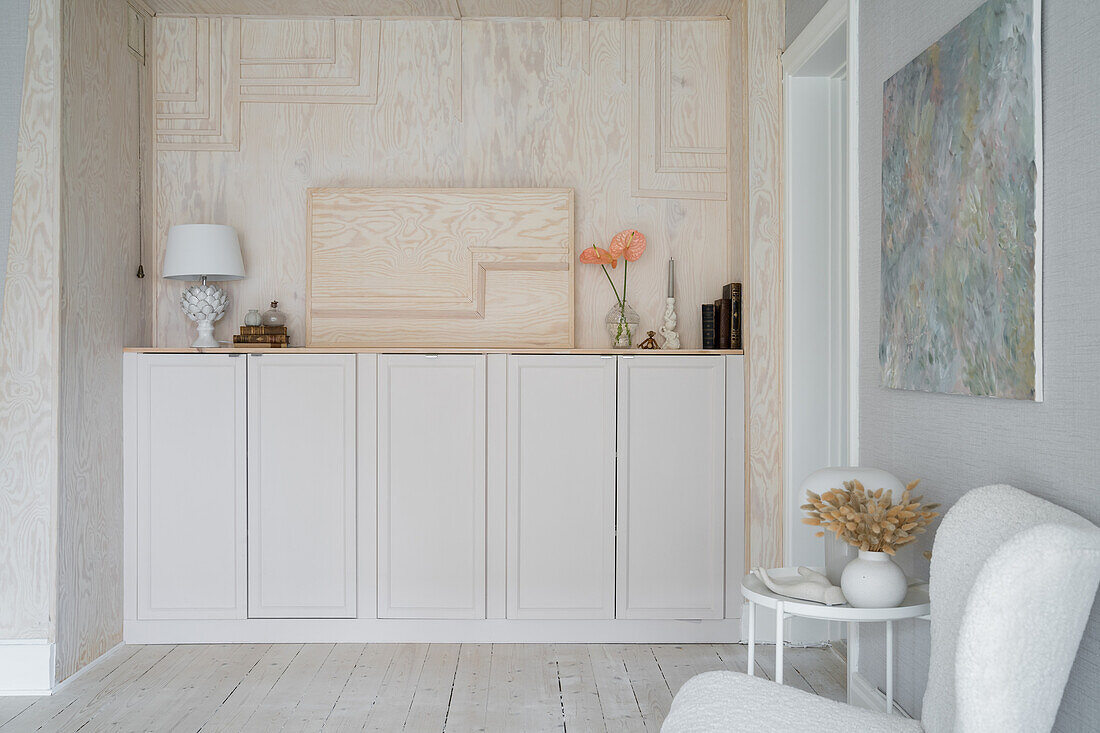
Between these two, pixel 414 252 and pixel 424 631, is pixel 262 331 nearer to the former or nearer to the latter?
pixel 414 252

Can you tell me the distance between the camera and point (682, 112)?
3.63 meters

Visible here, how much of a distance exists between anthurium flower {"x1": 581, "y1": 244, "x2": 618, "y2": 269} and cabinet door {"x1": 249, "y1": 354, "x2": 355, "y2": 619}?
1.04m

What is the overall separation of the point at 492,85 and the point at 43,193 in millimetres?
1760

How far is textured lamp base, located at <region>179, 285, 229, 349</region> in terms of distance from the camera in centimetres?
344

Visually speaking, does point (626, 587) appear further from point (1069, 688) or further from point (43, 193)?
point (43, 193)

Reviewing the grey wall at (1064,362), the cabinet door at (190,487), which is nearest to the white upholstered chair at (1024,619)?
the grey wall at (1064,362)

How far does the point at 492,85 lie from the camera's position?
3.64 meters

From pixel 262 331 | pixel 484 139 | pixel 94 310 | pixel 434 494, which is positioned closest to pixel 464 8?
pixel 484 139

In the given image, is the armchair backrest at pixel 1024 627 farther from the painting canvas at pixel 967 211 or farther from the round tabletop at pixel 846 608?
the round tabletop at pixel 846 608

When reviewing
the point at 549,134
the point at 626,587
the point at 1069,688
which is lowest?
the point at 626,587

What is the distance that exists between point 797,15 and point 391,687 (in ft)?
9.21

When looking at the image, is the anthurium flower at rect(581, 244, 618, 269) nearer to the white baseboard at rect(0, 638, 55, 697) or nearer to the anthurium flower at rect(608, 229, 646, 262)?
the anthurium flower at rect(608, 229, 646, 262)

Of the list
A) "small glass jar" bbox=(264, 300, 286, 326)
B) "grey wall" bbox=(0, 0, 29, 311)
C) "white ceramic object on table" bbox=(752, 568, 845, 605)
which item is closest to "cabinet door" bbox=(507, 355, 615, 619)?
"small glass jar" bbox=(264, 300, 286, 326)

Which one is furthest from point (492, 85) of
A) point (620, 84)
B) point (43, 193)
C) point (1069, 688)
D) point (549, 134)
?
point (1069, 688)
